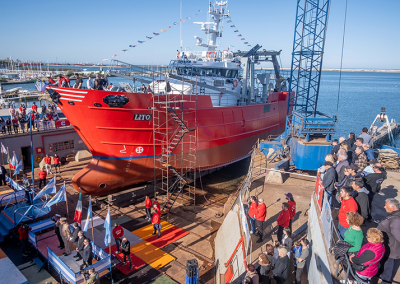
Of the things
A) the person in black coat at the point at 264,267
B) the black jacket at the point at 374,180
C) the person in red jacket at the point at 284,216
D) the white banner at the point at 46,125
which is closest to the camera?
the person in black coat at the point at 264,267

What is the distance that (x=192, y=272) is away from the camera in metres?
6.19

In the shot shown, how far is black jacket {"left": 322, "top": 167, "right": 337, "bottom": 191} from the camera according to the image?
5.75 m

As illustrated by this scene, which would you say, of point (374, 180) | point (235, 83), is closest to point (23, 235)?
point (374, 180)

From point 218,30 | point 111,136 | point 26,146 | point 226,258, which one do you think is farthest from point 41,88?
point 218,30

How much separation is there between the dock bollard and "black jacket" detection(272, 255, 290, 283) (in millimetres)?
2152

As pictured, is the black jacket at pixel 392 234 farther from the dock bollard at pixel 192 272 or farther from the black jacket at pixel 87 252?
the black jacket at pixel 87 252

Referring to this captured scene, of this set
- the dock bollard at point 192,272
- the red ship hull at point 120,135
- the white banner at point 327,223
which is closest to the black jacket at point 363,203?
the white banner at point 327,223

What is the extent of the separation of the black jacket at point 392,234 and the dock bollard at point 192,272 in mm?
3949

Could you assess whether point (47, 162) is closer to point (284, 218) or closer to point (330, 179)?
point (284, 218)

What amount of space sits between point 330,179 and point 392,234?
2.11m

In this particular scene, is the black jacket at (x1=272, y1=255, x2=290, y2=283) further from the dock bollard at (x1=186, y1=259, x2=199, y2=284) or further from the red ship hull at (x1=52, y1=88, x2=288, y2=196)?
the red ship hull at (x1=52, y1=88, x2=288, y2=196)

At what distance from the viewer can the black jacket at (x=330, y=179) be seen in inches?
227

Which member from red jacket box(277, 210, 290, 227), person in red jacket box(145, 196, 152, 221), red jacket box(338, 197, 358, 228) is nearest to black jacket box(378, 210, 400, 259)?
red jacket box(338, 197, 358, 228)

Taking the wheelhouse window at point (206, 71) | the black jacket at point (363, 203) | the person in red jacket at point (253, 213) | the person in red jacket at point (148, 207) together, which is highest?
the wheelhouse window at point (206, 71)
